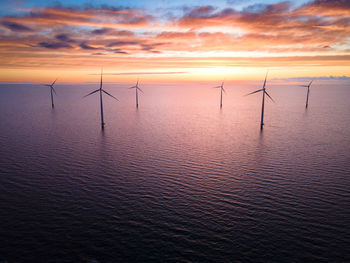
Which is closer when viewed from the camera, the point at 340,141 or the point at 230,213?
the point at 230,213

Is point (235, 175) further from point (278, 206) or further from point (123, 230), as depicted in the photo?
point (123, 230)

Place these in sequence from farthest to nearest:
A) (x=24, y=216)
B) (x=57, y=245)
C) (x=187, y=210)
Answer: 1. (x=187, y=210)
2. (x=24, y=216)
3. (x=57, y=245)

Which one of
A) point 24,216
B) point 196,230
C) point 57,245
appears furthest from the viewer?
point 24,216

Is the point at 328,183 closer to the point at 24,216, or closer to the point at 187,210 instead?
the point at 187,210

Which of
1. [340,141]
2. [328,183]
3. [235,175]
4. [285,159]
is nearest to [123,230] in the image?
[235,175]

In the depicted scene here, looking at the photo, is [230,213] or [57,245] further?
[230,213]

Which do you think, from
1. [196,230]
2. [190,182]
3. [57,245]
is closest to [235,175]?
[190,182]

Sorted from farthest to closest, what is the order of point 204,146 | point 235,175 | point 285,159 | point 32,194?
point 204,146 < point 285,159 < point 235,175 < point 32,194

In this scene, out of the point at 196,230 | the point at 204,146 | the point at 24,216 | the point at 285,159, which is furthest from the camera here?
the point at 204,146

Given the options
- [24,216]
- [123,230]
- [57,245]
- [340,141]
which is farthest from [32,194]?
[340,141]
